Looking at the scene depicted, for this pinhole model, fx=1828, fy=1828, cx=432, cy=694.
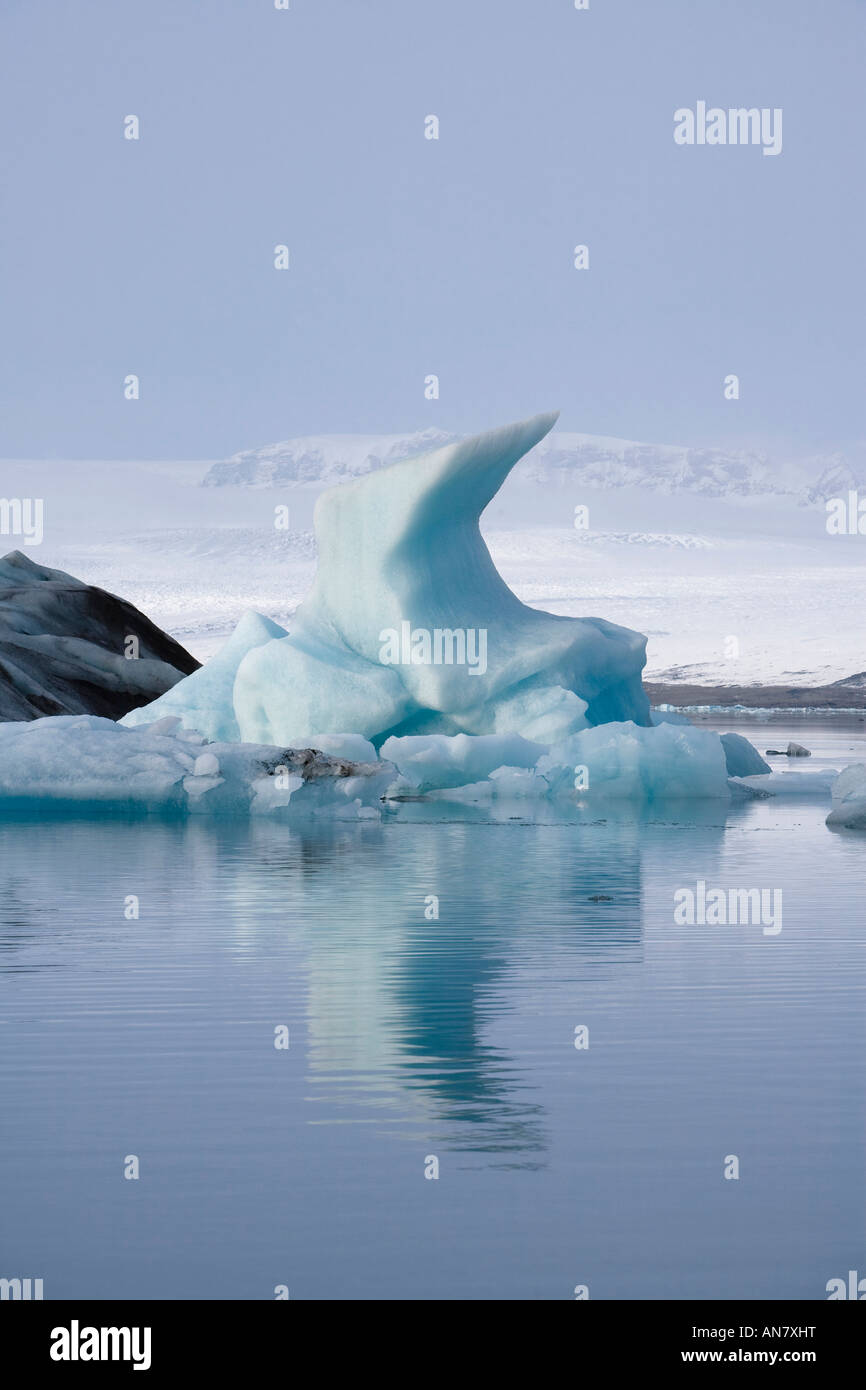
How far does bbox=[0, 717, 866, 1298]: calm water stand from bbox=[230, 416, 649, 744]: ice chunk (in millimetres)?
10498

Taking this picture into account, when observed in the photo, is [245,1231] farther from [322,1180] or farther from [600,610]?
[600,610]

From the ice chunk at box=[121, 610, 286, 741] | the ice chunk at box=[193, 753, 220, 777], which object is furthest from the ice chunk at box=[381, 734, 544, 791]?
the ice chunk at box=[193, 753, 220, 777]

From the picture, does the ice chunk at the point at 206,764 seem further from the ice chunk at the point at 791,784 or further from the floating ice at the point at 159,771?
the ice chunk at the point at 791,784

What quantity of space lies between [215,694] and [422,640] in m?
Result: 3.41

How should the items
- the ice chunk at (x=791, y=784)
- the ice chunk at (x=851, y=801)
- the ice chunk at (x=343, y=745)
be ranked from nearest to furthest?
the ice chunk at (x=851, y=801) → the ice chunk at (x=343, y=745) → the ice chunk at (x=791, y=784)

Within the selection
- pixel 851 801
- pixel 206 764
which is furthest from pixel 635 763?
pixel 206 764

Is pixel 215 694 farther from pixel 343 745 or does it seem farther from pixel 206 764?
pixel 206 764

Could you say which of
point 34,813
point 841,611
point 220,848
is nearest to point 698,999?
point 220,848

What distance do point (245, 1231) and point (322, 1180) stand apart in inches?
18.9

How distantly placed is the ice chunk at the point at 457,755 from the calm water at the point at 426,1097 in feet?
33.4

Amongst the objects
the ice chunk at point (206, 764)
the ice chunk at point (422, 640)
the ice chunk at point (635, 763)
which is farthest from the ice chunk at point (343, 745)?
the ice chunk at point (635, 763)

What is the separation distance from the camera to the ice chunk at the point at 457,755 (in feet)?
76.1

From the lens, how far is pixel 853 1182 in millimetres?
5309

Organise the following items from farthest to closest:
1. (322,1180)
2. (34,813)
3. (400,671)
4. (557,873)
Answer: (400,671)
(34,813)
(557,873)
(322,1180)
